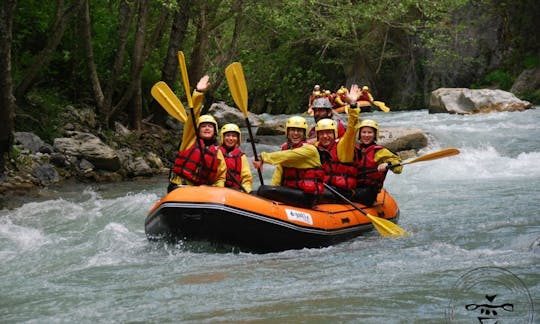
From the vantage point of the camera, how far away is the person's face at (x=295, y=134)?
6.56 metres

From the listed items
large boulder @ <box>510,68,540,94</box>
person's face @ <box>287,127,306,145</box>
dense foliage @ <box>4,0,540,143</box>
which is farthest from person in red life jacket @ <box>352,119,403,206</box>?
large boulder @ <box>510,68,540,94</box>

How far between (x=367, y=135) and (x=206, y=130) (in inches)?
58.9

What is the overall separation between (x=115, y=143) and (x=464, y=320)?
852 centimetres

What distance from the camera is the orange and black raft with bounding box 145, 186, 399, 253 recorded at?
5.65 m

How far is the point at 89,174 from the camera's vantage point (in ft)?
33.2

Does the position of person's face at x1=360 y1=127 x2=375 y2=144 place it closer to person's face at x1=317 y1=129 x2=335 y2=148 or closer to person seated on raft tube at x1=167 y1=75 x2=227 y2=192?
person's face at x1=317 y1=129 x2=335 y2=148

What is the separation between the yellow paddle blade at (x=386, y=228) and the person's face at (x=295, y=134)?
3.01 ft

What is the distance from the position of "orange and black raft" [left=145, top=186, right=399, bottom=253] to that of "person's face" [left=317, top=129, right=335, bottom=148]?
0.80 metres

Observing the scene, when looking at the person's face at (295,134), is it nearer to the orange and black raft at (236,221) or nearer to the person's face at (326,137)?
the person's face at (326,137)

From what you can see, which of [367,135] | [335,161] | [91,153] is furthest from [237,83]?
[91,153]

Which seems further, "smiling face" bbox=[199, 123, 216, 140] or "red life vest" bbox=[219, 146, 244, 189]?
"red life vest" bbox=[219, 146, 244, 189]

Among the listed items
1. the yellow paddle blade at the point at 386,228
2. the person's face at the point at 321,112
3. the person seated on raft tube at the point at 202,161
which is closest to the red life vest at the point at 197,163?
the person seated on raft tube at the point at 202,161

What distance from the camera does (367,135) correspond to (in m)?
6.76

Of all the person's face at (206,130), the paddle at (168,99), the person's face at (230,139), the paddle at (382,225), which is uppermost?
the paddle at (168,99)
